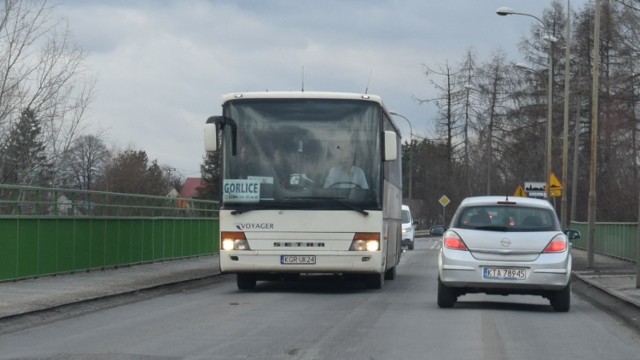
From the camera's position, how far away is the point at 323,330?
43.5 feet

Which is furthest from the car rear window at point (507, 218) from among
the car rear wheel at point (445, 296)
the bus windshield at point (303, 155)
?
the bus windshield at point (303, 155)

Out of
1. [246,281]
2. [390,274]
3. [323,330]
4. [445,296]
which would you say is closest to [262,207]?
[246,281]

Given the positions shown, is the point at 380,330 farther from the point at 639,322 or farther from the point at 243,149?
the point at 243,149

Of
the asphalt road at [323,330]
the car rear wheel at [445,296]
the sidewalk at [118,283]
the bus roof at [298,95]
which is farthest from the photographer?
the bus roof at [298,95]

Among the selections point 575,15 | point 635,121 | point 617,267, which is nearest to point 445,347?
point 617,267

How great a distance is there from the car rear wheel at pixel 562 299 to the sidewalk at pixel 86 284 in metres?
6.86

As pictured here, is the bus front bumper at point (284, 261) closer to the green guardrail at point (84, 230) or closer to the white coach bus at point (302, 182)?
the white coach bus at point (302, 182)

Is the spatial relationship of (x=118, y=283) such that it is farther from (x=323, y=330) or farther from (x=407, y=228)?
(x=407, y=228)

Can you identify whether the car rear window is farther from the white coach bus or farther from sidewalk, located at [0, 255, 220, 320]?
sidewalk, located at [0, 255, 220, 320]

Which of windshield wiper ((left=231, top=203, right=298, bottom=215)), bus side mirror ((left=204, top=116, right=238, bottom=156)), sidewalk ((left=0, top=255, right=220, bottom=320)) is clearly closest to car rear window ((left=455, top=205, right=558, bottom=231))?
windshield wiper ((left=231, top=203, right=298, bottom=215))

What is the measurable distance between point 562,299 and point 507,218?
4.77 ft

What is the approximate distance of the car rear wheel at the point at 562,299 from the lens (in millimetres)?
16219

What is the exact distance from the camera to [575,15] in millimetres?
61594

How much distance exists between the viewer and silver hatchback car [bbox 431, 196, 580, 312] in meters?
15.7
